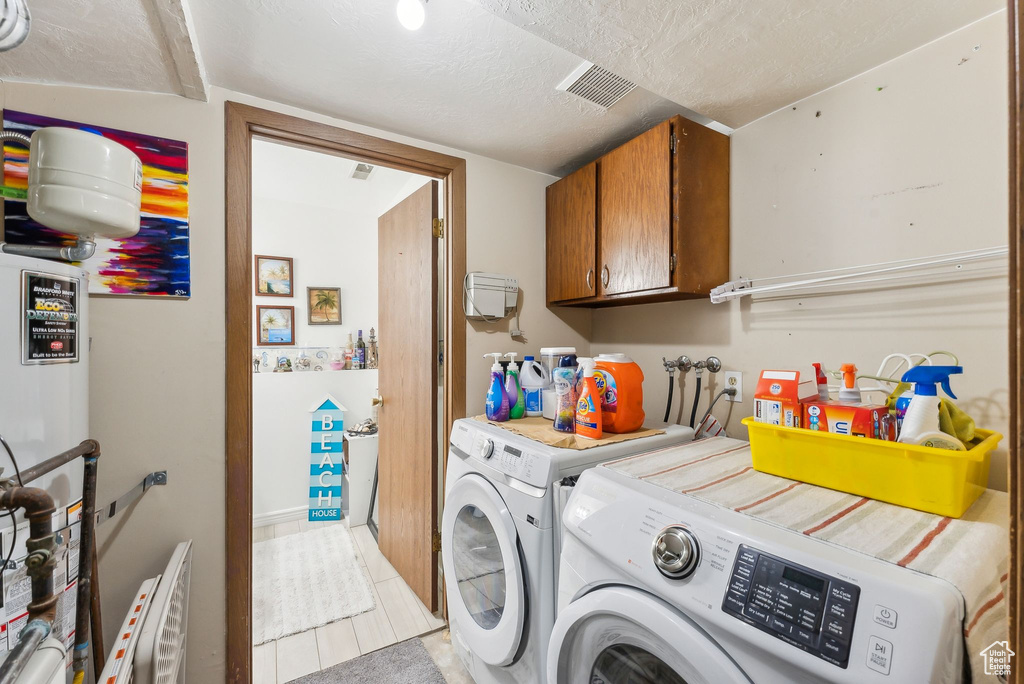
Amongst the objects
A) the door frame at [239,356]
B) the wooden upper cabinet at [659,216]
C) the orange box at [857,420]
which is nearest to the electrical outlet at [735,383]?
the wooden upper cabinet at [659,216]

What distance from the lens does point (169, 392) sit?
1325mm

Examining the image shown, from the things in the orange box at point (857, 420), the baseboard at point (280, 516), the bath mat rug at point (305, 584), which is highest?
the orange box at point (857, 420)

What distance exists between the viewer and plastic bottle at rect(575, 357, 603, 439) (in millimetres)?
1397

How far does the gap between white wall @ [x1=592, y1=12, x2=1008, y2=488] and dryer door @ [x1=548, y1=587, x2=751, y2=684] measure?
3.14ft

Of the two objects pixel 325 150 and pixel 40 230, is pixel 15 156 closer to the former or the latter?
pixel 40 230

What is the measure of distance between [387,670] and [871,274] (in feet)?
7.26

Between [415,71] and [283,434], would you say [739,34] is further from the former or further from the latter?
[283,434]

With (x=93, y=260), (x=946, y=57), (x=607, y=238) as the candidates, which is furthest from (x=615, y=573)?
(x=93, y=260)

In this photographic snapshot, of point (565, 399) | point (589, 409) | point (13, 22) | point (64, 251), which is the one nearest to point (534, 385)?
point (565, 399)

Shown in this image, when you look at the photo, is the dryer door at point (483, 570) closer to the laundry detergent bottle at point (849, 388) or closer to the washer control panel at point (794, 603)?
the washer control panel at point (794, 603)

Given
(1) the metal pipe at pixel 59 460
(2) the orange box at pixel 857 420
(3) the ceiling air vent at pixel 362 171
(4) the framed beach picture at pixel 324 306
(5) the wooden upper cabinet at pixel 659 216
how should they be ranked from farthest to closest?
(4) the framed beach picture at pixel 324 306, (3) the ceiling air vent at pixel 362 171, (5) the wooden upper cabinet at pixel 659 216, (2) the orange box at pixel 857 420, (1) the metal pipe at pixel 59 460

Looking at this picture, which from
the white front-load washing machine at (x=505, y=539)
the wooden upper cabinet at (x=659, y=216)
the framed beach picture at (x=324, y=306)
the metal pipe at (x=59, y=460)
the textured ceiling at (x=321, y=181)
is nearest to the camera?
the metal pipe at (x=59, y=460)

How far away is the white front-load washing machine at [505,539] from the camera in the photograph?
117 centimetres

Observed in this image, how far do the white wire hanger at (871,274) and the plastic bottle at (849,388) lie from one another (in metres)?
0.36
